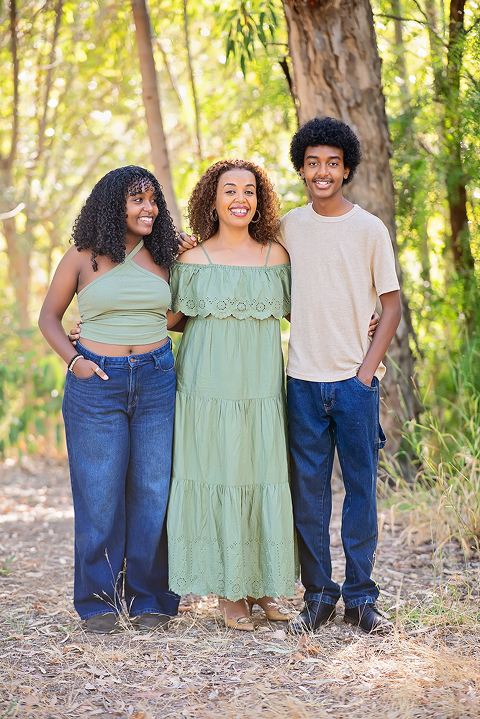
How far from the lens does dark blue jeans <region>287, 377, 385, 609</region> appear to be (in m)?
2.86

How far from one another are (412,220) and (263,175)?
2105 millimetres

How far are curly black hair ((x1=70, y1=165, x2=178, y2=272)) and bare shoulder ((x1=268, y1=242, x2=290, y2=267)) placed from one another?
423mm

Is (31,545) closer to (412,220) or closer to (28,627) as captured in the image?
(28,627)

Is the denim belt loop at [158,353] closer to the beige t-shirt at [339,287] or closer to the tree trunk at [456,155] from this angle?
the beige t-shirt at [339,287]

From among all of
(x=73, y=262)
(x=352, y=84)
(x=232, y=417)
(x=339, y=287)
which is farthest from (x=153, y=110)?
(x=232, y=417)

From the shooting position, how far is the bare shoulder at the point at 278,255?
9.85 feet

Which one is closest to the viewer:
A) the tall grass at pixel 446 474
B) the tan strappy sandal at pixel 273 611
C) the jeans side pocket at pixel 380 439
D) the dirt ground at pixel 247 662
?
the dirt ground at pixel 247 662

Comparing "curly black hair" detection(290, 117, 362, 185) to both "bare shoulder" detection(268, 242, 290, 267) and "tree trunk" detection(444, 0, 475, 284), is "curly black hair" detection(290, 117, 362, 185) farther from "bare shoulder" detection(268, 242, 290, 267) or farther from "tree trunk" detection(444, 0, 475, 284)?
"tree trunk" detection(444, 0, 475, 284)

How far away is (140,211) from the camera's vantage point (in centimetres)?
289

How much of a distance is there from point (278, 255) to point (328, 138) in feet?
1.68

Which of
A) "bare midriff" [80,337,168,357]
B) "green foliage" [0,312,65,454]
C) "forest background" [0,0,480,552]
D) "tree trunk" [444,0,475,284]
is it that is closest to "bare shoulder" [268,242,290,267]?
"bare midriff" [80,337,168,357]

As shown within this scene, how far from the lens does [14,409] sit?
608 cm

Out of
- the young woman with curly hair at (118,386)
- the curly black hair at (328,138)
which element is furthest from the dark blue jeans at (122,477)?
the curly black hair at (328,138)

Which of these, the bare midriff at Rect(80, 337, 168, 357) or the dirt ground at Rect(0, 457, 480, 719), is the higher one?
the bare midriff at Rect(80, 337, 168, 357)
